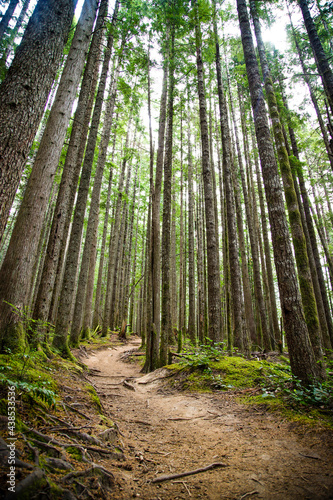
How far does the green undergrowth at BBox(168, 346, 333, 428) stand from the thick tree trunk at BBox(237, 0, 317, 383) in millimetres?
336

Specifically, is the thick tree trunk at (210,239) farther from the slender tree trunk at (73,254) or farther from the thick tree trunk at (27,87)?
the thick tree trunk at (27,87)

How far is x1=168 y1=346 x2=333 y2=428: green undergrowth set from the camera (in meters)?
3.28

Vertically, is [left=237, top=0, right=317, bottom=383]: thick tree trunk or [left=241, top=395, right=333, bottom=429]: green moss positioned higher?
[left=237, top=0, right=317, bottom=383]: thick tree trunk

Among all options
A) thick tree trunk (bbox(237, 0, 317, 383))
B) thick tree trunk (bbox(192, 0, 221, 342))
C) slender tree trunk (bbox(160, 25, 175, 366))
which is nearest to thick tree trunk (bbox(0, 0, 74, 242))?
thick tree trunk (bbox(237, 0, 317, 383))

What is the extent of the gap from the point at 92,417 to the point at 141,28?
942 cm

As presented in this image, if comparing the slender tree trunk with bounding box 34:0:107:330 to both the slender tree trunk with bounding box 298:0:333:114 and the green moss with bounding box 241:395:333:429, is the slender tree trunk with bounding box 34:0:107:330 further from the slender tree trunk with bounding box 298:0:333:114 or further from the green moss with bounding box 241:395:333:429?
the slender tree trunk with bounding box 298:0:333:114

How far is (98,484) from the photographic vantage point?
1.71 metres

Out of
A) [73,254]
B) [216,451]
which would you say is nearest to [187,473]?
[216,451]

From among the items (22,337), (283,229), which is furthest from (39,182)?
(283,229)

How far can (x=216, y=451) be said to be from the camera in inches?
105

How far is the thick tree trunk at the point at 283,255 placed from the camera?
3918mm

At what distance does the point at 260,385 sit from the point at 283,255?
2.51 meters

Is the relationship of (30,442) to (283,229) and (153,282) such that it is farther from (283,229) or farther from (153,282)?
(153,282)

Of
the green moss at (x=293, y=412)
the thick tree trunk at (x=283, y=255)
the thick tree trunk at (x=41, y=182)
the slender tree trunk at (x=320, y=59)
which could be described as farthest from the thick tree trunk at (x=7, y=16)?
the green moss at (x=293, y=412)
